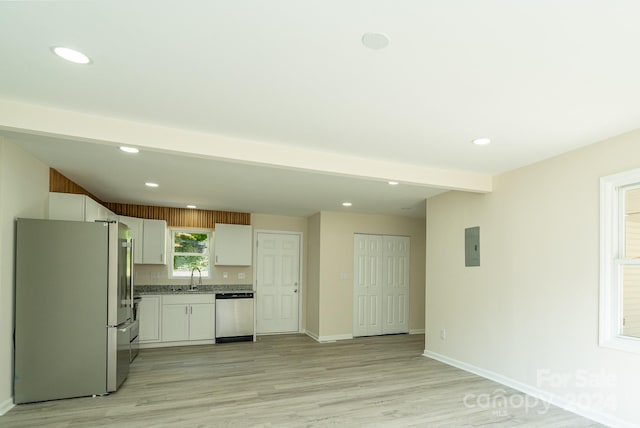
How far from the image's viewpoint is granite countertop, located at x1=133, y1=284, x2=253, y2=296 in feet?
20.9

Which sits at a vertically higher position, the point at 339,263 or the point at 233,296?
the point at 339,263

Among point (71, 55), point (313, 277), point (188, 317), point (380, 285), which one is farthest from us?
point (380, 285)

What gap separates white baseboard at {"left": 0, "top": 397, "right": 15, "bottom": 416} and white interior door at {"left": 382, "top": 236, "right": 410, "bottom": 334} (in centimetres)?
565

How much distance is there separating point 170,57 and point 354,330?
6.12 metres

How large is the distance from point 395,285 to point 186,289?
3985mm

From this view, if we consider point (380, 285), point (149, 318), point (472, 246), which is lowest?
point (149, 318)

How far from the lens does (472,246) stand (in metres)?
4.70

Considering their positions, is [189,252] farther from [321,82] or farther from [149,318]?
[321,82]

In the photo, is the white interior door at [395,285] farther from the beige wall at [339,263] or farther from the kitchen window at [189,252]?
the kitchen window at [189,252]

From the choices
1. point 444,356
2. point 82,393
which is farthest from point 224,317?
point 444,356

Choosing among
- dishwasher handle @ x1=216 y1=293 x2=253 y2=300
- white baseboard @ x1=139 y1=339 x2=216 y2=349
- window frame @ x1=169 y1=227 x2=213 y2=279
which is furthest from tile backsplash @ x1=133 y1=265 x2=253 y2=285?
white baseboard @ x1=139 y1=339 x2=216 y2=349

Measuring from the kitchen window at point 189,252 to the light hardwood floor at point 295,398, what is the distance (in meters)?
1.74

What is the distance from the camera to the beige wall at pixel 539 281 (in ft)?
10.5

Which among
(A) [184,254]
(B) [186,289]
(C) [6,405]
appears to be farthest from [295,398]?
(A) [184,254]
